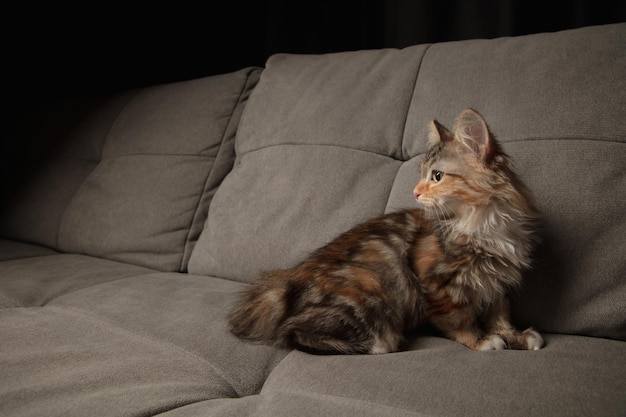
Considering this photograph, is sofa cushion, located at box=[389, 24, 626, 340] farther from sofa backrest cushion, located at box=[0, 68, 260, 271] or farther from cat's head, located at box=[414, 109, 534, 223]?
sofa backrest cushion, located at box=[0, 68, 260, 271]

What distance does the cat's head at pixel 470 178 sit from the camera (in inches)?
53.2

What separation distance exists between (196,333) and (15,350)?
1.41 feet

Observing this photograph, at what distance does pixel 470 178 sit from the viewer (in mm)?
1387

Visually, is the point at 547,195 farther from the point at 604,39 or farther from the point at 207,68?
the point at 207,68

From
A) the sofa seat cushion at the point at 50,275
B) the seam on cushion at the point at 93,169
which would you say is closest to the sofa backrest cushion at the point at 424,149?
the sofa seat cushion at the point at 50,275

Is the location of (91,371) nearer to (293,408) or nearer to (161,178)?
(293,408)

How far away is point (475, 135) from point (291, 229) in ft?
2.52

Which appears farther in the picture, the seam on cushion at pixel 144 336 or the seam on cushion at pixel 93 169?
the seam on cushion at pixel 93 169

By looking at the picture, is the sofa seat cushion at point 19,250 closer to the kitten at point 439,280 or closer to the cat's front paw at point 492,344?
the kitten at point 439,280

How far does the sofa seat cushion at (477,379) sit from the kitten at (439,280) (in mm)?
74

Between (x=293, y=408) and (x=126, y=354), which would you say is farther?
(x=126, y=354)

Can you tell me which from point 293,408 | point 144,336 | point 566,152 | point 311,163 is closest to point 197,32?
point 311,163

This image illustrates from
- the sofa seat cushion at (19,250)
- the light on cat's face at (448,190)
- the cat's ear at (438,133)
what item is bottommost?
the sofa seat cushion at (19,250)

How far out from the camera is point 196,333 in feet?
4.65
